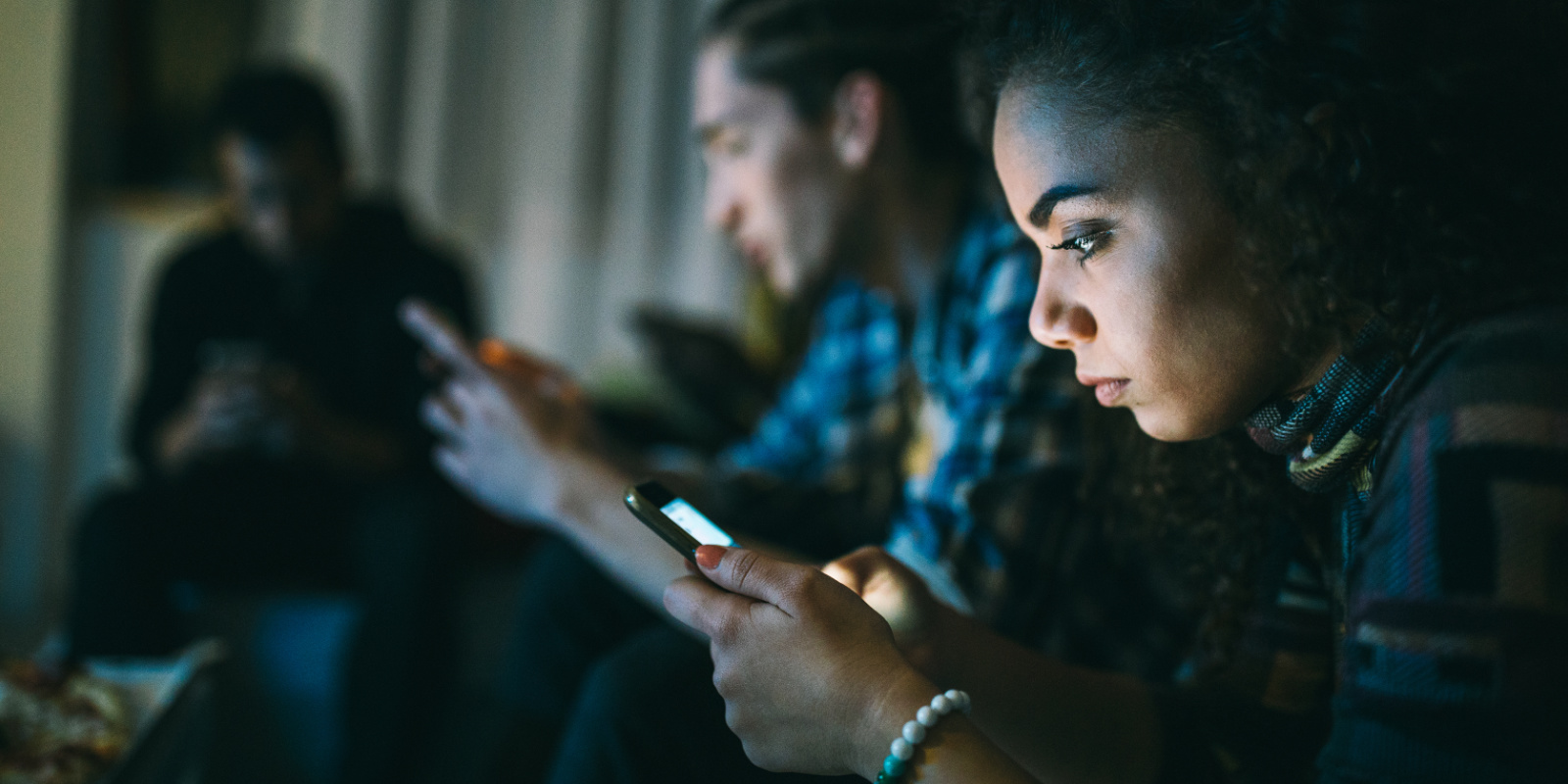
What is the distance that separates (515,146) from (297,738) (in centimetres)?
152

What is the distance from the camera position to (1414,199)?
0.50 m

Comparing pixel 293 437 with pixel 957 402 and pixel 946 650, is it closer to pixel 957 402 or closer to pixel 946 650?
pixel 957 402

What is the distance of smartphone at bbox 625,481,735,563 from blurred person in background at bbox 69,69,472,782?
2.78 feet

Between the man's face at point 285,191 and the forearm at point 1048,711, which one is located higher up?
the man's face at point 285,191

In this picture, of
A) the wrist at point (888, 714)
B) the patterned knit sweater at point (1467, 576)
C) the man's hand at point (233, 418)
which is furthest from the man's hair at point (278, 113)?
the patterned knit sweater at point (1467, 576)

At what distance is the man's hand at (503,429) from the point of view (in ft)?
3.11

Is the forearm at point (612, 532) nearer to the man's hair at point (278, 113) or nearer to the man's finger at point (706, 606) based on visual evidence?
the man's finger at point (706, 606)

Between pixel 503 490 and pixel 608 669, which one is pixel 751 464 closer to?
pixel 503 490

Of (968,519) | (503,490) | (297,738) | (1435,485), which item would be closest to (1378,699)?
(1435,485)

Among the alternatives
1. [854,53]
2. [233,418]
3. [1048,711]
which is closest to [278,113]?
[233,418]

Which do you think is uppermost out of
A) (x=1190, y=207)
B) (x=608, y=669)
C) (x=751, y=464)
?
(x=1190, y=207)

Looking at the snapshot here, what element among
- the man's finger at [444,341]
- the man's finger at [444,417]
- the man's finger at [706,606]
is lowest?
the man's finger at [444,417]

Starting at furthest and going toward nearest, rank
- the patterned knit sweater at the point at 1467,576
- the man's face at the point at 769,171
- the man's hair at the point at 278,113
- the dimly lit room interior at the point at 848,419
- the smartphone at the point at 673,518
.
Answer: the man's hair at the point at 278,113
the man's face at the point at 769,171
the smartphone at the point at 673,518
the dimly lit room interior at the point at 848,419
the patterned knit sweater at the point at 1467,576

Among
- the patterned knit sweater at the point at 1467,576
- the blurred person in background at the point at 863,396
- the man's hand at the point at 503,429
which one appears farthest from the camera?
the man's hand at the point at 503,429
